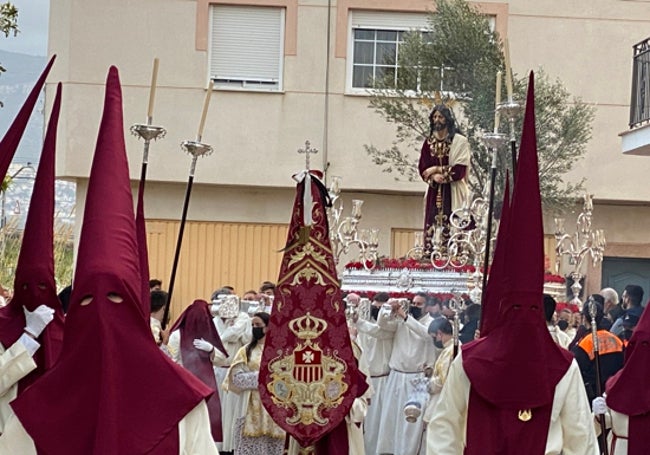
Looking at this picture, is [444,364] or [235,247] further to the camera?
[235,247]

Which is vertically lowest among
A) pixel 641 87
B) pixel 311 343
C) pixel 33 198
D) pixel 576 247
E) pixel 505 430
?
pixel 505 430

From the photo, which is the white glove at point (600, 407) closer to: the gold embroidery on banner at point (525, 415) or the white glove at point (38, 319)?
the gold embroidery on banner at point (525, 415)

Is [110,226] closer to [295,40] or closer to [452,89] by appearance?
[452,89]

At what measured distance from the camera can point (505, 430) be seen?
288 inches

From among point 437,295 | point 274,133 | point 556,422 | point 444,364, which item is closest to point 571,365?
point 556,422

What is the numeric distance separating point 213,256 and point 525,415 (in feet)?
64.4

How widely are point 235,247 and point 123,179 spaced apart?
2067 cm

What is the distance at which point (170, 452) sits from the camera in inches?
234

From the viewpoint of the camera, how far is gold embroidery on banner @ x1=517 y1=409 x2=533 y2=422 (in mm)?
7305

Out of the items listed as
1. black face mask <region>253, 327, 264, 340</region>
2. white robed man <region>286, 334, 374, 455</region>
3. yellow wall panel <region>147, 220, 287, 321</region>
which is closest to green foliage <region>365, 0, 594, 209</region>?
yellow wall panel <region>147, 220, 287, 321</region>

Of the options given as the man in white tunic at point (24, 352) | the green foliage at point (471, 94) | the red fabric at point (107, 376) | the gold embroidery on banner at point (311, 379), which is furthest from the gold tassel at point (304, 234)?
the green foliage at point (471, 94)

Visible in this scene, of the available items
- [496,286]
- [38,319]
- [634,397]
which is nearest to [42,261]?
[38,319]

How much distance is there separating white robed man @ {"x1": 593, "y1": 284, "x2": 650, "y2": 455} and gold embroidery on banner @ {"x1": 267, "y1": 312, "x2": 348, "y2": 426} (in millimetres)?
1651

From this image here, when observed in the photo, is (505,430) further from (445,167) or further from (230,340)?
(445,167)
